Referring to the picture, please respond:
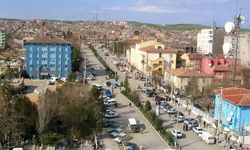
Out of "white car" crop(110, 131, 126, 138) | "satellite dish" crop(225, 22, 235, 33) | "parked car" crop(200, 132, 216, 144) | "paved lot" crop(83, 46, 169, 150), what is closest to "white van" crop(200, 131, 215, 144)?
"parked car" crop(200, 132, 216, 144)

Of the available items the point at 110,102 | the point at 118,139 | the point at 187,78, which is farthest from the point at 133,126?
the point at 187,78

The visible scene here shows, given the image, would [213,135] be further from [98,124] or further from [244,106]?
[98,124]

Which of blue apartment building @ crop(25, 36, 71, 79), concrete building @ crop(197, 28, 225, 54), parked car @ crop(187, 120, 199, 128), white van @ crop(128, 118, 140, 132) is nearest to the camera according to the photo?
white van @ crop(128, 118, 140, 132)

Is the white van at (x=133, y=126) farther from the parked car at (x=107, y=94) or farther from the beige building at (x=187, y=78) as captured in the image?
the beige building at (x=187, y=78)

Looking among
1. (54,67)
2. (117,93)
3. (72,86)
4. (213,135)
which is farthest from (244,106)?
(54,67)

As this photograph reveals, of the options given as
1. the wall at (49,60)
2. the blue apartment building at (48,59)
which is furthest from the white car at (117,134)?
the wall at (49,60)

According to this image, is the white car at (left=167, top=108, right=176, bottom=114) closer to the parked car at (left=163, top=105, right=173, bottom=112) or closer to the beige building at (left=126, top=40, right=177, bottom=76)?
the parked car at (left=163, top=105, right=173, bottom=112)
